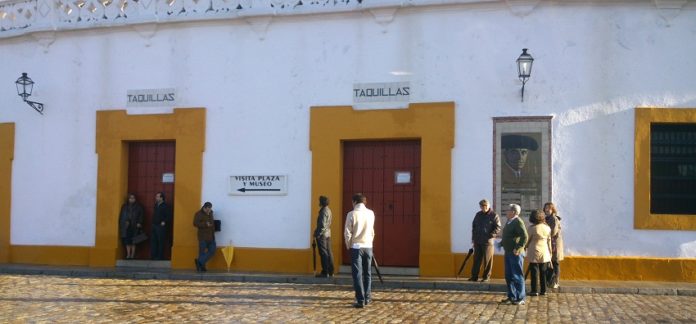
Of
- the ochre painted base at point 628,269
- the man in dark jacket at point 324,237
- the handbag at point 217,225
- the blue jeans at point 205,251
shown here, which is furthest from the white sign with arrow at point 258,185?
the ochre painted base at point 628,269

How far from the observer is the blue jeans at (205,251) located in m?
16.1

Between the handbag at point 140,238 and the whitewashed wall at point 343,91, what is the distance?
0.97m

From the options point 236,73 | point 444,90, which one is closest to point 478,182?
point 444,90

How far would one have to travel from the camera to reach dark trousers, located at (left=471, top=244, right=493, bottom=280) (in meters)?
14.4

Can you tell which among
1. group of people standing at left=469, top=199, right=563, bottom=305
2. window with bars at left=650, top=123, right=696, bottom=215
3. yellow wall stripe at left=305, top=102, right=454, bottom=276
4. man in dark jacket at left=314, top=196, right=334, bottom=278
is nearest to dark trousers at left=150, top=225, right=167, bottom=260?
yellow wall stripe at left=305, top=102, right=454, bottom=276

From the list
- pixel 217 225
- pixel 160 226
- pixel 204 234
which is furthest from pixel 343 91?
pixel 160 226

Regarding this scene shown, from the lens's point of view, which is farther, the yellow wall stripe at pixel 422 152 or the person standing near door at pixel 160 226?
the person standing near door at pixel 160 226

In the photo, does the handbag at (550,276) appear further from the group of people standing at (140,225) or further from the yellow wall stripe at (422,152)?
the group of people standing at (140,225)

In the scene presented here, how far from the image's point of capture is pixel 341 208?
16000mm

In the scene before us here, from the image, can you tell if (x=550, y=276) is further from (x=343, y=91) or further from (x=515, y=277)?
(x=343, y=91)

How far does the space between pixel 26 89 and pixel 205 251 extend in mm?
5347

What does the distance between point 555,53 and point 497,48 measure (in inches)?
40.2

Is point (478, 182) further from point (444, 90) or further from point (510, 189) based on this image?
point (444, 90)

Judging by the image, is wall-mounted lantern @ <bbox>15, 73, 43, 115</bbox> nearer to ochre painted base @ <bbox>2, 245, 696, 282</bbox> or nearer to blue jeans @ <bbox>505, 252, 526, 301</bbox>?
ochre painted base @ <bbox>2, 245, 696, 282</bbox>
